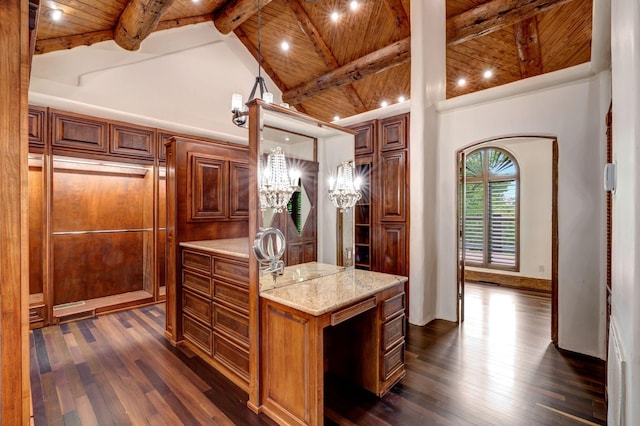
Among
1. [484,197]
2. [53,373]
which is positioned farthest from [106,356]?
[484,197]

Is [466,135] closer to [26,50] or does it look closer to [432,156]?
[432,156]

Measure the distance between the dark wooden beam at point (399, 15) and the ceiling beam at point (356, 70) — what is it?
20cm

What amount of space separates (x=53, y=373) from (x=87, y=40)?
409cm

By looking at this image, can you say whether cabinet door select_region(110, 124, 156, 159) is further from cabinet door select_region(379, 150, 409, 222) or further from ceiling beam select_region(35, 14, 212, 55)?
cabinet door select_region(379, 150, 409, 222)

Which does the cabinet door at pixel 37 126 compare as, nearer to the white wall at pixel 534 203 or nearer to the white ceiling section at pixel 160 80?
the white ceiling section at pixel 160 80

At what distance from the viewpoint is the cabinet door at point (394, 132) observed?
12.7ft

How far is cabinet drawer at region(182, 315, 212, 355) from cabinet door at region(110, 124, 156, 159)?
101 inches

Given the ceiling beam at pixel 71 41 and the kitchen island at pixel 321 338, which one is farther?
the ceiling beam at pixel 71 41

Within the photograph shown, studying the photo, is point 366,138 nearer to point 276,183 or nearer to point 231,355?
point 276,183

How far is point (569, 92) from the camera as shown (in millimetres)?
2930

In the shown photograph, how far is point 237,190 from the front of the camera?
3859mm

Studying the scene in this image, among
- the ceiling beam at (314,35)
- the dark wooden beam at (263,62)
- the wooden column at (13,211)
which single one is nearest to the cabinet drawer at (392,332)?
the wooden column at (13,211)

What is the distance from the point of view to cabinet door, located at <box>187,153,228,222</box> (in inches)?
127

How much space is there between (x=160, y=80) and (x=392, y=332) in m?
5.13
